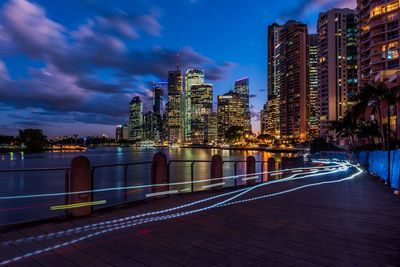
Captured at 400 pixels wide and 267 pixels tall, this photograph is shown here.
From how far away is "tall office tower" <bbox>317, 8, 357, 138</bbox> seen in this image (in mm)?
147500

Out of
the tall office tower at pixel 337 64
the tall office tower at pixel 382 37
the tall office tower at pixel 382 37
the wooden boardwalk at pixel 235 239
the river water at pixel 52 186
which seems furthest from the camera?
the tall office tower at pixel 337 64

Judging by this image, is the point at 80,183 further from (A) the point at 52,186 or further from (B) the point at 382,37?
(B) the point at 382,37

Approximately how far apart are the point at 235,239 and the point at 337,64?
16145 cm

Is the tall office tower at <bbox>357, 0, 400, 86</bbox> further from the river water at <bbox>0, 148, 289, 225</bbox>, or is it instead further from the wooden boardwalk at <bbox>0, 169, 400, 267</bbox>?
the wooden boardwalk at <bbox>0, 169, 400, 267</bbox>

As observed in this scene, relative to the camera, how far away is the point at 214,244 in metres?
5.07

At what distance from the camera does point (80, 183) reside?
282 inches

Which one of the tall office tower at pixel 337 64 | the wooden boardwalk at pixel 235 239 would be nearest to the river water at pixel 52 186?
the wooden boardwalk at pixel 235 239

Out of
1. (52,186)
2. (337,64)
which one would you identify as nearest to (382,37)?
(337,64)

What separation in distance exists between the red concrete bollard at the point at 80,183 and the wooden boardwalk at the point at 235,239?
350 millimetres

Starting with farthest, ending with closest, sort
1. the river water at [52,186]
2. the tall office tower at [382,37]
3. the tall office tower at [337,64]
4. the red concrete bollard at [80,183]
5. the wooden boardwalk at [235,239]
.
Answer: the tall office tower at [337,64], the tall office tower at [382,37], the river water at [52,186], the red concrete bollard at [80,183], the wooden boardwalk at [235,239]

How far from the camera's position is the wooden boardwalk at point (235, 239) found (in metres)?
4.39

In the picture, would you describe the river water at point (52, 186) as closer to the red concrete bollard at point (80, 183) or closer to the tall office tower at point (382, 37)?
the red concrete bollard at point (80, 183)

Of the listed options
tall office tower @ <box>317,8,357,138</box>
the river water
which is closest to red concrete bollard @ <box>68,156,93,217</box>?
the river water

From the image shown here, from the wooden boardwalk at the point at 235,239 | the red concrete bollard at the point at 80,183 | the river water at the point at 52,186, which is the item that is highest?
the red concrete bollard at the point at 80,183
